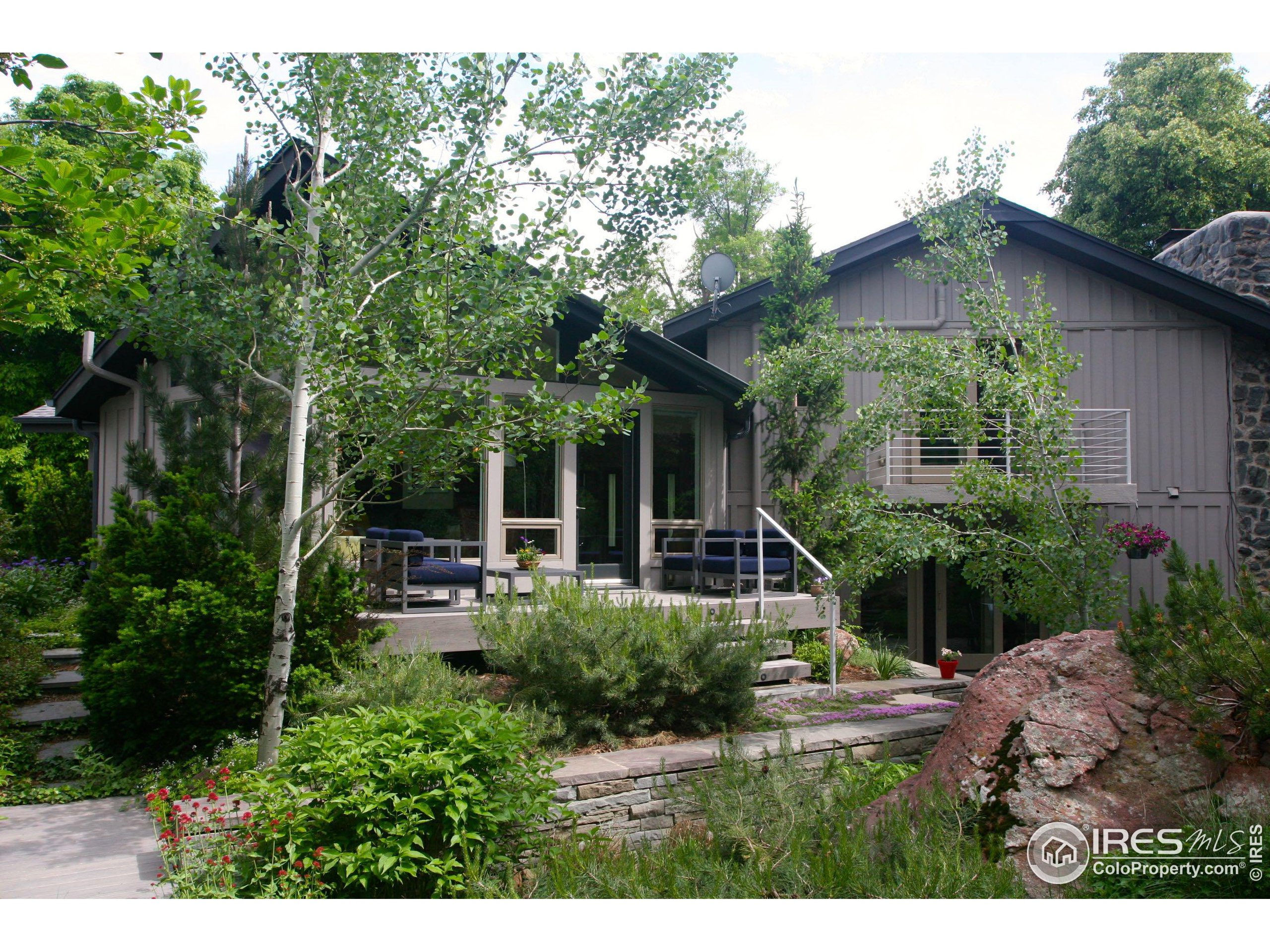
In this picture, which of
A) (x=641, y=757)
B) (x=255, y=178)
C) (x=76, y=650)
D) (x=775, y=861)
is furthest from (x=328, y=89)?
(x=76, y=650)

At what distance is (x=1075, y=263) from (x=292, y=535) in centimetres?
1104

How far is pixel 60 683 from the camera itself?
635 cm

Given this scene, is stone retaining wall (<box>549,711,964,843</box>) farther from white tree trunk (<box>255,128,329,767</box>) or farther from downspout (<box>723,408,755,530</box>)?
downspout (<box>723,408,755,530</box>)

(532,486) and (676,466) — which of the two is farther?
(676,466)

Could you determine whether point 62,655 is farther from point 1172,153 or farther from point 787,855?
point 1172,153

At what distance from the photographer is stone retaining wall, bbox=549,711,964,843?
4441 mm

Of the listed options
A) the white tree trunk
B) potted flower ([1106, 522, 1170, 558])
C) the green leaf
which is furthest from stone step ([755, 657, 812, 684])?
the green leaf

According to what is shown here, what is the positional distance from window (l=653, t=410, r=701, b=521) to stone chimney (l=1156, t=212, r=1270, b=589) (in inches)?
286

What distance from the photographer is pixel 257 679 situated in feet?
16.0

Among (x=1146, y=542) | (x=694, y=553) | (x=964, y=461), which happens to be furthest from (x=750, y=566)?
(x=1146, y=542)

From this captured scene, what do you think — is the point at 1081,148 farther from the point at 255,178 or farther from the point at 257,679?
the point at 257,679

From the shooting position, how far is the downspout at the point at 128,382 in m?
8.02

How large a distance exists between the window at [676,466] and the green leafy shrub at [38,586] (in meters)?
6.67

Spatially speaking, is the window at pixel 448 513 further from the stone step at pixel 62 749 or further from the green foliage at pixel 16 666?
the stone step at pixel 62 749
